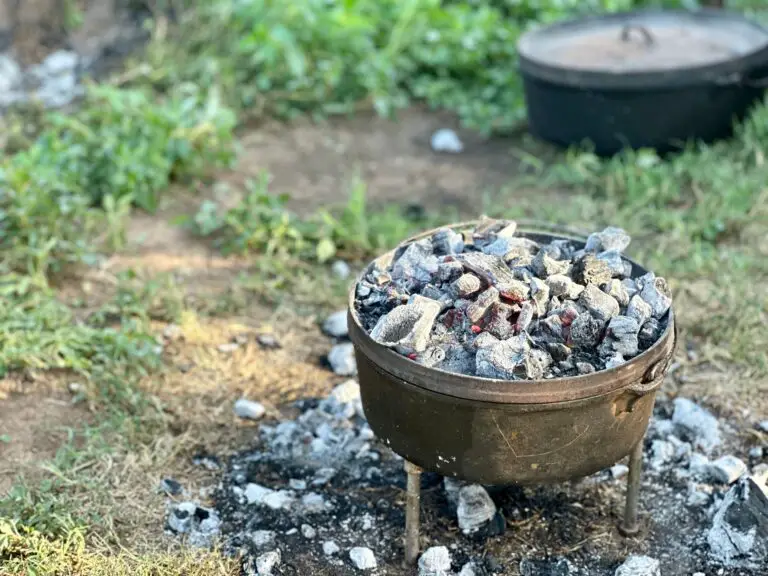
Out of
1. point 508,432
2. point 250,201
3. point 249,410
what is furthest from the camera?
point 250,201

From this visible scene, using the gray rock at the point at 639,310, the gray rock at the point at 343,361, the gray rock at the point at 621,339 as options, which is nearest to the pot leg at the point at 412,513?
the gray rock at the point at 621,339

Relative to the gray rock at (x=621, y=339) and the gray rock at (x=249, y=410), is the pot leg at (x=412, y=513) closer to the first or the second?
the gray rock at (x=621, y=339)

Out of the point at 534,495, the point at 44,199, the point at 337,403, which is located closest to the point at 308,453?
the point at 337,403

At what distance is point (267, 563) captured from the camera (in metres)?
3.02

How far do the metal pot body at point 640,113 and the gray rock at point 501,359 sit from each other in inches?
114

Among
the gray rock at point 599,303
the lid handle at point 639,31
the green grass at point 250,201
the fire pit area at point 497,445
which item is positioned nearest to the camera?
the fire pit area at point 497,445

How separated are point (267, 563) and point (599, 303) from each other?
1302 millimetres

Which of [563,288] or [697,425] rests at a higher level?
[563,288]

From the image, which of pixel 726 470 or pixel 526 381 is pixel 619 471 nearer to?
pixel 726 470

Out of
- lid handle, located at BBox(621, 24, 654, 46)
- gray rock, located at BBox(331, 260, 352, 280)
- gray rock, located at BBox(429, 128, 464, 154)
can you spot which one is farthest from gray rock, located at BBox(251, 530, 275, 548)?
lid handle, located at BBox(621, 24, 654, 46)

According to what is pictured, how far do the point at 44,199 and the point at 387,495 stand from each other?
2307 mm

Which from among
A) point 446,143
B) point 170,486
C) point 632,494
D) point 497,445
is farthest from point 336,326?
point 446,143

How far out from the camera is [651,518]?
3.24m

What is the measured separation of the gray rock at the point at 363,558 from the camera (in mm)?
3044
